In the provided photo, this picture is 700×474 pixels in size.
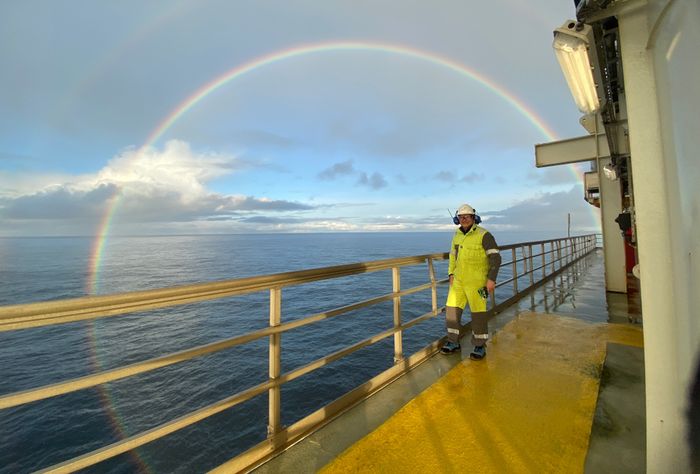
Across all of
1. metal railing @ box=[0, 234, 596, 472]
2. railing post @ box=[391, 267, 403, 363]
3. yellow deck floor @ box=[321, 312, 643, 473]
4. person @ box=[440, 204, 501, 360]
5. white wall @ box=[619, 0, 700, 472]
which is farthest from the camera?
person @ box=[440, 204, 501, 360]

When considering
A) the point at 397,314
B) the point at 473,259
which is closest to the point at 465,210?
the point at 473,259

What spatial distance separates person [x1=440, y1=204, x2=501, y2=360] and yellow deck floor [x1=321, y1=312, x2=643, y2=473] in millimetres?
331

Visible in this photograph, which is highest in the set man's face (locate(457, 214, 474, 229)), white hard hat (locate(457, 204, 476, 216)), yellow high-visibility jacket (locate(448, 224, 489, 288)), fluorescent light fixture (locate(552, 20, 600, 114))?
fluorescent light fixture (locate(552, 20, 600, 114))

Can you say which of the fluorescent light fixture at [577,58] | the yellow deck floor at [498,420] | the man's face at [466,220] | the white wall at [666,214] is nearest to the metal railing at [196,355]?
the yellow deck floor at [498,420]

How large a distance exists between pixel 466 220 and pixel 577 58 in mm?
1835

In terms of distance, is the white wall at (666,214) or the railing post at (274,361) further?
the railing post at (274,361)

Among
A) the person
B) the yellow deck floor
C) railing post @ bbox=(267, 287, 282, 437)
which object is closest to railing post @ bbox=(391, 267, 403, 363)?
the yellow deck floor

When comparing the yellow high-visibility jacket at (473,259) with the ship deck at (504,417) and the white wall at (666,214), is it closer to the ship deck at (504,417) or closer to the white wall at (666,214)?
the ship deck at (504,417)

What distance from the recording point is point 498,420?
2.52m

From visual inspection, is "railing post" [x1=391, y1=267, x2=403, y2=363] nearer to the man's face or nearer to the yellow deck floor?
the yellow deck floor

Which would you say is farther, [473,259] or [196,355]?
[473,259]

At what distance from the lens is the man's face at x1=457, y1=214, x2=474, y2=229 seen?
3.80 meters

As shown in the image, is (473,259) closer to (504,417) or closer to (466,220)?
(466,220)

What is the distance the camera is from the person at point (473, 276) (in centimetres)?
370
